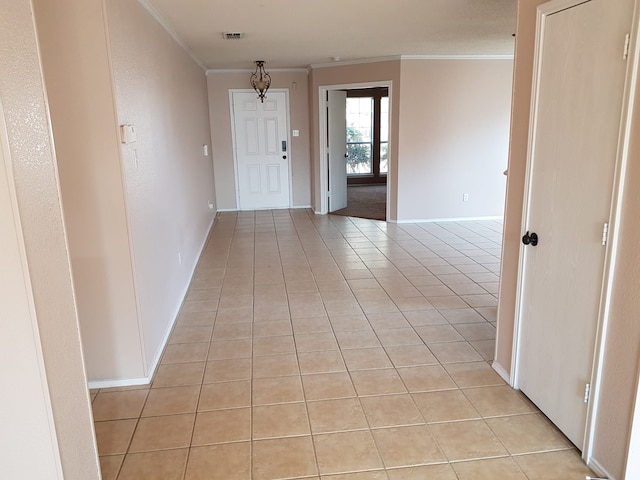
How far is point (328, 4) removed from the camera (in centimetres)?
350

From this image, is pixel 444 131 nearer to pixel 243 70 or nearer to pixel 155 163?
pixel 243 70

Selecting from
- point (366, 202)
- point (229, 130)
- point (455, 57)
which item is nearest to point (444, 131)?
point (455, 57)

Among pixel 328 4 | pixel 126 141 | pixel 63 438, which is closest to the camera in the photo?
pixel 63 438

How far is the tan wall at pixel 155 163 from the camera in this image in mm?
2531

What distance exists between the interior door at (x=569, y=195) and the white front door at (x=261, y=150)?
19.2 feet

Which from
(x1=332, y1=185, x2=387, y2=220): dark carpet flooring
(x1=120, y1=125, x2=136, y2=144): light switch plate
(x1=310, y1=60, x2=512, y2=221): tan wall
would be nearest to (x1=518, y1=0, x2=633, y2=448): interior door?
(x1=120, y1=125, x2=136, y2=144): light switch plate

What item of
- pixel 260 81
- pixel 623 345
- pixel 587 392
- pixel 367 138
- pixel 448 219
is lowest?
pixel 448 219

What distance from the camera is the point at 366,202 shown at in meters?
8.75

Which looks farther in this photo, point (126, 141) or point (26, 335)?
point (126, 141)

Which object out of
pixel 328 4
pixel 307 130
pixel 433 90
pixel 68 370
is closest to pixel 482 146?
pixel 433 90

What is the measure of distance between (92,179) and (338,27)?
291 cm

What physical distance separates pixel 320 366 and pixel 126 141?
167 centimetres

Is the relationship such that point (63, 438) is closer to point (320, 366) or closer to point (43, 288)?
point (43, 288)

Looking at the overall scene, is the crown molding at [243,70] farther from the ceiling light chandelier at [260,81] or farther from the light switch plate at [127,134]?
the light switch plate at [127,134]
